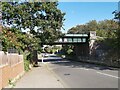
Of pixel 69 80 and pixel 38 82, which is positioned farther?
pixel 69 80

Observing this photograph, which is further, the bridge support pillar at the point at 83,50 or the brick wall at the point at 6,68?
the bridge support pillar at the point at 83,50

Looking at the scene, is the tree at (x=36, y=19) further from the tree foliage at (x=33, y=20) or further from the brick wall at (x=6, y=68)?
the brick wall at (x=6, y=68)

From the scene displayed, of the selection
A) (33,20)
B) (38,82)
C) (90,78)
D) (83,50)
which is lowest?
(90,78)

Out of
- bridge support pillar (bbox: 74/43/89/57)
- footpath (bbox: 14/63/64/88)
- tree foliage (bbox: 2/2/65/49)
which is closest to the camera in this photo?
footpath (bbox: 14/63/64/88)

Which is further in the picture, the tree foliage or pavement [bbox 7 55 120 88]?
the tree foliage

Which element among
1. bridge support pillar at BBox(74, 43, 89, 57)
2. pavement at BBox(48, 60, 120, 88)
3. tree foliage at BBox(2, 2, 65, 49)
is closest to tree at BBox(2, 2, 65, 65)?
tree foliage at BBox(2, 2, 65, 49)

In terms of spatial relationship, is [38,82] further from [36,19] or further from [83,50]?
[83,50]

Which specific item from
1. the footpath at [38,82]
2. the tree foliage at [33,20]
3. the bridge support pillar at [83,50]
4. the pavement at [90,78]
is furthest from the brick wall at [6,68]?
the bridge support pillar at [83,50]

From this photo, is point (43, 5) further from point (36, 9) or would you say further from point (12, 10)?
point (12, 10)

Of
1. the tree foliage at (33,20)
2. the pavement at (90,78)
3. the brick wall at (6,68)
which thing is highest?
the tree foliage at (33,20)

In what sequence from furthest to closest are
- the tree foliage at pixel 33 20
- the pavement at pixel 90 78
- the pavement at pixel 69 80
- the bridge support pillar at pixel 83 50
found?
1. the bridge support pillar at pixel 83 50
2. the tree foliage at pixel 33 20
3. the pavement at pixel 90 78
4. the pavement at pixel 69 80

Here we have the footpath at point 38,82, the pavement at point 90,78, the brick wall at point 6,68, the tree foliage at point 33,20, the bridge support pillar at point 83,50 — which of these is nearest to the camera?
the brick wall at point 6,68

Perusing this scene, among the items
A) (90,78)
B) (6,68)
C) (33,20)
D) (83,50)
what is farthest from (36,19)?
(83,50)

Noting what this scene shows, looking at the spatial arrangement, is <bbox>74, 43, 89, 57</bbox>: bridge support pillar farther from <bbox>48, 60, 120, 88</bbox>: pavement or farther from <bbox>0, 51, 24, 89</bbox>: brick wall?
<bbox>0, 51, 24, 89</bbox>: brick wall
